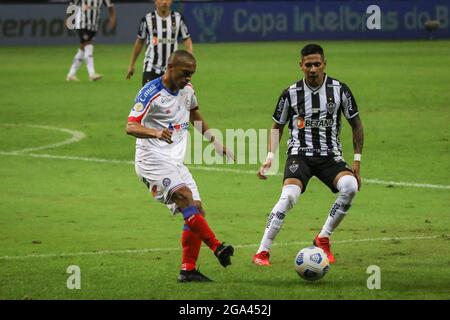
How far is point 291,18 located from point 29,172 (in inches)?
932

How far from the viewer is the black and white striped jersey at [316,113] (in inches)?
479

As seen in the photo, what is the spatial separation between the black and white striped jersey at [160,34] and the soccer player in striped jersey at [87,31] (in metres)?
8.48

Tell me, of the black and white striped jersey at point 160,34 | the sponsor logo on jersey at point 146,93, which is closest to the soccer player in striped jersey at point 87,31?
the black and white striped jersey at point 160,34

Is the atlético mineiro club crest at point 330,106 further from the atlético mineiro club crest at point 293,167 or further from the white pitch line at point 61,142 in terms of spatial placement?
the white pitch line at point 61,142

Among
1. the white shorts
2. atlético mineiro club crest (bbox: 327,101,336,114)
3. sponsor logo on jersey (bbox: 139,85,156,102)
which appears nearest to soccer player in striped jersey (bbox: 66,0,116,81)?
atlético mineiro club crest (bbox: 327,101,336,114)

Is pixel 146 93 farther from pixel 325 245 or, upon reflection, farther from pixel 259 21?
pixel 259 21

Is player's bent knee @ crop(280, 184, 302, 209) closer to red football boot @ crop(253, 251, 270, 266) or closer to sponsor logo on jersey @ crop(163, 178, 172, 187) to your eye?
red football boot @ crop(253, 251, 270, 266)

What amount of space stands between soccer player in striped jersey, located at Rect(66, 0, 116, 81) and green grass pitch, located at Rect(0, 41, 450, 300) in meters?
0.44

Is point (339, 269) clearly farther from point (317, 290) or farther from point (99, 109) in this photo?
point (99, 109)

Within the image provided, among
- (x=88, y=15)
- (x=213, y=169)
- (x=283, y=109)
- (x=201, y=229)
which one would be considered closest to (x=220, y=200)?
(x=213, y=169)

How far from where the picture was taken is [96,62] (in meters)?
36.2

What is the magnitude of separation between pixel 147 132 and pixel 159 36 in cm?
1094

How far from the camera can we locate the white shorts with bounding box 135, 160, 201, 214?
36.5 ft
